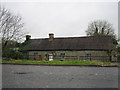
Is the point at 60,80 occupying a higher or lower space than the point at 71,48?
lower

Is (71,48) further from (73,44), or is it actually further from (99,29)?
(99,29)

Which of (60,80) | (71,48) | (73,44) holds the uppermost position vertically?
(73,44)

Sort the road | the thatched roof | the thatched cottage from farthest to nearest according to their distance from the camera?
the thatched roof < the thatched cottage < the road

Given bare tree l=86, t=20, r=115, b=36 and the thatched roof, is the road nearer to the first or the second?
the thatched roof

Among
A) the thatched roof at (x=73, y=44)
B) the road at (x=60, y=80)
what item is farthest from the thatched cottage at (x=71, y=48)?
the road at (x=60, y=80)

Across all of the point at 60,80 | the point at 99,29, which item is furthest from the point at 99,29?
the point at 60,80

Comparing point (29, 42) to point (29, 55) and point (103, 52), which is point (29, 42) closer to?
point (29, 55)

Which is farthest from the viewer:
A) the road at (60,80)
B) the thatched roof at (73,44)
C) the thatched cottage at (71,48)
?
the thatched roof at (73,44)

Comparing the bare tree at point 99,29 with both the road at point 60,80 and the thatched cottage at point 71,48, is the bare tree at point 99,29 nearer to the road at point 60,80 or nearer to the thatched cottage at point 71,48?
the thatched cottage at point 71,48

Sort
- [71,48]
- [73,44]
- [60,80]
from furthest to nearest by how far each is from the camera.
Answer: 1. [73,44]
2. [71,48]
3. [60,80]

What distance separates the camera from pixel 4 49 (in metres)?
31.9

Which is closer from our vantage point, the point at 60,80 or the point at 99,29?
the point at 60,80

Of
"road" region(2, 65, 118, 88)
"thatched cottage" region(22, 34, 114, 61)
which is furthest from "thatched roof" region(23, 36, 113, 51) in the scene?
"road" region(2, 65, 118, 88)

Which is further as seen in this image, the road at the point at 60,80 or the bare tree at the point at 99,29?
the bare tree at the point at 99,29
